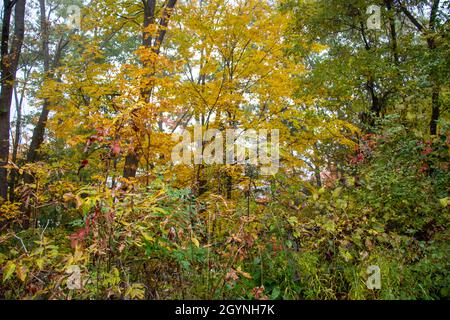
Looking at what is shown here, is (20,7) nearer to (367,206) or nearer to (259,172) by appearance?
(259,172)

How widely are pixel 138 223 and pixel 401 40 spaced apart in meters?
7.58

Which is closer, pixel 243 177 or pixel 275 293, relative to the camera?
pixel 275 293

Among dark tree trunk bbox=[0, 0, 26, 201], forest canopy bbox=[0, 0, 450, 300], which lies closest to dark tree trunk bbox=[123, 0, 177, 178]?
forest canopy bbox=[0, 0, 450, 300]

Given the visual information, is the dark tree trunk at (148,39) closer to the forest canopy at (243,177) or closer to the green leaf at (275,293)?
the forest canopy at (243,177)

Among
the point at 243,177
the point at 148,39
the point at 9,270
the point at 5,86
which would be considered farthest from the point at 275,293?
the point at 5,86

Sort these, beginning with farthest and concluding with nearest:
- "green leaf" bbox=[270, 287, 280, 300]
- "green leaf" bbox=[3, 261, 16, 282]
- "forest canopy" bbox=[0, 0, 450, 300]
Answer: "green leaf" bbox=[270, 287, 280, 300]
"forest canopy" bbox=[0, 0, 450, 300]
"green leaf" bbox=[3, 261, 16, 282]

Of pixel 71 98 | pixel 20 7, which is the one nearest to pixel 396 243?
pixel 71 98

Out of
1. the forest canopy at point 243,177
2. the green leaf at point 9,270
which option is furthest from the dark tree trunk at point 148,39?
the green leaf at point 9,270

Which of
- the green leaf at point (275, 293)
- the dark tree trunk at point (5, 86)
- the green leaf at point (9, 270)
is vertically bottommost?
the green leaf at point (275, 293)

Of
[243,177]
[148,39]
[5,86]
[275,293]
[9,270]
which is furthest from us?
[5,86]

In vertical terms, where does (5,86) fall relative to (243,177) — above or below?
above

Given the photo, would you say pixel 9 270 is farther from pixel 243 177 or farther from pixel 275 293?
pixel 243 177

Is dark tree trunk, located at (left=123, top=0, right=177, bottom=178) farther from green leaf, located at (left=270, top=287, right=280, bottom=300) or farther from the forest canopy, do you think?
green leaf, located at (left=270, top=287, right=280, bottom=300)

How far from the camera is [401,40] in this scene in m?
7.52
